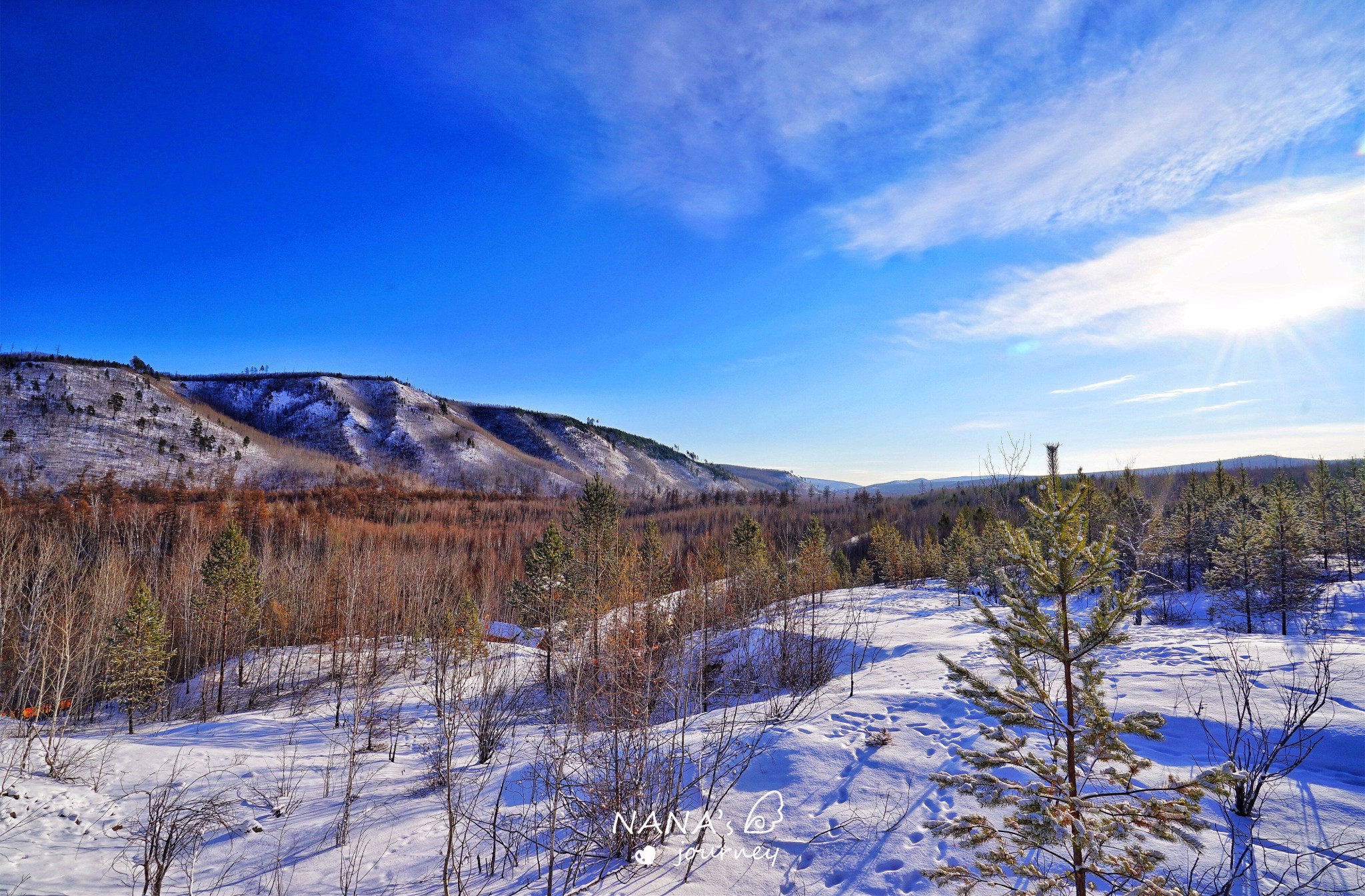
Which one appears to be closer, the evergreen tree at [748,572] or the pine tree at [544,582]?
the evergreen tree at [748,572]

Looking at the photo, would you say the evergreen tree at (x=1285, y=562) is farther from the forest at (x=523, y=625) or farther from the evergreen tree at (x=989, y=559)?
the evergreen tree at (x=989, y=559)

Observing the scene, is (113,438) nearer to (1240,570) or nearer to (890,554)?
(890,554)

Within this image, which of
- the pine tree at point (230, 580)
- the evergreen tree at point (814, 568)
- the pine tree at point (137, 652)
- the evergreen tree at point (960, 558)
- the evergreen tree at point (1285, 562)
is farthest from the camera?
the evergreen tree at point (960, 558)

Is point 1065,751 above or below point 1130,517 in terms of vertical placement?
below

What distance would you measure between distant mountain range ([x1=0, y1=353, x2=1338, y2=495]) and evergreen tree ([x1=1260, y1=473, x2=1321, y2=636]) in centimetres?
1467

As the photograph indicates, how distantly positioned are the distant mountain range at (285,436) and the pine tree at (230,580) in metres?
28.2

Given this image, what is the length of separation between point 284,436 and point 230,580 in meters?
100

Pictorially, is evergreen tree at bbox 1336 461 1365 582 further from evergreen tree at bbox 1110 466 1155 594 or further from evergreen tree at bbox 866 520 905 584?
evergreen tree at bbox 866 520 905 584

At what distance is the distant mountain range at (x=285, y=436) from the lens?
192 ft

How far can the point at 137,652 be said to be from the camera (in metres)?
16.0

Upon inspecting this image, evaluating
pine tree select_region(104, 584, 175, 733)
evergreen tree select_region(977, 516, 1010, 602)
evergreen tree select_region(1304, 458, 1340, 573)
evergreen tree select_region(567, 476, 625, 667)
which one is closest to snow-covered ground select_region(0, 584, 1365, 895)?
evergreen tree select_region(567, 476, 625, 667)

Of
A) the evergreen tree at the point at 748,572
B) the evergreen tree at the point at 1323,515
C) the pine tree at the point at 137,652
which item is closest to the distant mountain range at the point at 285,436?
the evergreen tree at the point at 748,572

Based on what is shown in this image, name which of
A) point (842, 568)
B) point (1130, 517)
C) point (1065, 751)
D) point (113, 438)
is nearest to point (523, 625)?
point (1065, 751)

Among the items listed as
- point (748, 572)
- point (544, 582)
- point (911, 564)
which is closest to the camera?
point (748, 572)
